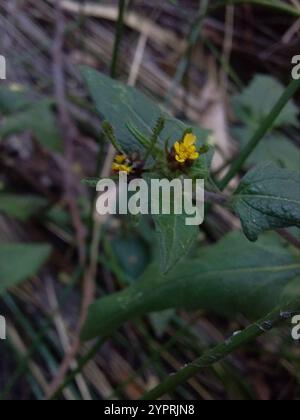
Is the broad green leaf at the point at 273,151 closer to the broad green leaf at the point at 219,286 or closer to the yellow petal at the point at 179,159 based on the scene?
the broad green leaf at the point at 219,286

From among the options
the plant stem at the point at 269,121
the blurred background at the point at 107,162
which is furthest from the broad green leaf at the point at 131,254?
the plant stem at the point at 269,121

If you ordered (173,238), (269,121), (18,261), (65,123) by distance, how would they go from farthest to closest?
1. (65,123)
2. (18,261)
3. (269,121)
4. (173,238)

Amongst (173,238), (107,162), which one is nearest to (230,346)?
(173,238)

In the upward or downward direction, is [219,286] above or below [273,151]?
below

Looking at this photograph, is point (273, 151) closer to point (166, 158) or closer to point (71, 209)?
point (71, 209)
